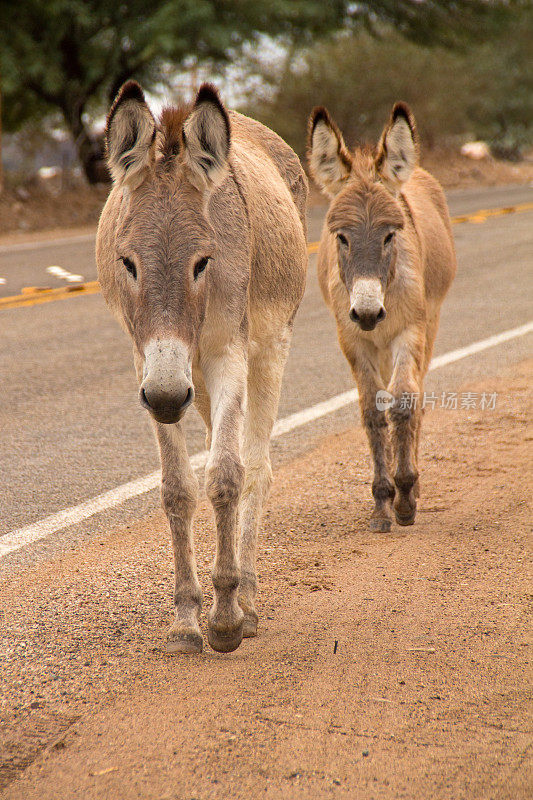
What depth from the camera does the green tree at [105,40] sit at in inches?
790

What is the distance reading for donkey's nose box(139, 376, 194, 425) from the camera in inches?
113

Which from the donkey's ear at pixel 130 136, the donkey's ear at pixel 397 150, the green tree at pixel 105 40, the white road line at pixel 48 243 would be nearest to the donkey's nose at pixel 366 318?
the donkey's ear at pixel 397 150

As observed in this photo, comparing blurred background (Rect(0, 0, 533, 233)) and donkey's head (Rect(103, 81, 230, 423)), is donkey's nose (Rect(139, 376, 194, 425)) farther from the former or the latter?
blurred background (Rect(0, 0, 533, 233))

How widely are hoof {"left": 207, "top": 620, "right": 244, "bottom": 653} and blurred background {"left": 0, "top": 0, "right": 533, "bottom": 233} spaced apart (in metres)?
16.5

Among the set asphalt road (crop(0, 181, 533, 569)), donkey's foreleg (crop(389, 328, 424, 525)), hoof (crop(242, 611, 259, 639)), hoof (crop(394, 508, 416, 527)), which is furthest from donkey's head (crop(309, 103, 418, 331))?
hoof (crop(242, 611, 259, 639))

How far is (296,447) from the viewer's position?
6.09 m

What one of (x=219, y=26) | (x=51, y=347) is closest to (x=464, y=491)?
(x=51, y=347)

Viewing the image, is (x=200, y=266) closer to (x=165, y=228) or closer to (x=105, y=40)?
(x=165, y=228)

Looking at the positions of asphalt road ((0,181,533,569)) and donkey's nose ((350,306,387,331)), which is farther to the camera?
asphalt road ((0,181,533,569))

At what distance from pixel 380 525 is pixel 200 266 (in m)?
2.21

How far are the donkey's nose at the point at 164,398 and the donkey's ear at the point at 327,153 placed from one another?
2.85 metres

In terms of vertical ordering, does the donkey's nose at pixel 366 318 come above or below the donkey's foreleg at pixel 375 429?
above

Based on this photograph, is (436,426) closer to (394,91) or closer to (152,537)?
(152,537)

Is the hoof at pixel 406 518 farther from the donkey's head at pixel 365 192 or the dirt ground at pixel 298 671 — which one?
the donkey's head at pixel 365 192
